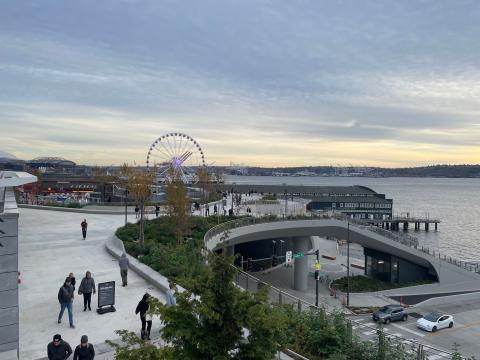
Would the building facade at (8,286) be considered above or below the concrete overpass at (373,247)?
above

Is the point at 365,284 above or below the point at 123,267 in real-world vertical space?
below

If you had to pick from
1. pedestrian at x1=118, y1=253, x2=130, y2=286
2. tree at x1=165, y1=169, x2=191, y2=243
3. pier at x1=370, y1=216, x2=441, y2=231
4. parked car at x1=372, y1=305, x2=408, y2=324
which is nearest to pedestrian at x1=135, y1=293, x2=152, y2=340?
A: pedestrian at x1=118, y1=253, x2=130, y2=286

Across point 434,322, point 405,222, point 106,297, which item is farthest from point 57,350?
point 405,222

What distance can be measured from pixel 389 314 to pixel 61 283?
888 inches

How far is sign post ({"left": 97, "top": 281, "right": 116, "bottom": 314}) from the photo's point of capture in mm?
12273

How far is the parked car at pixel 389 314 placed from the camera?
95.3ft

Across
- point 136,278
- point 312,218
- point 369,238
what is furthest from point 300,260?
point 136,278

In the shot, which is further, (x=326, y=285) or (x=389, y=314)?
(x=326, y=285)

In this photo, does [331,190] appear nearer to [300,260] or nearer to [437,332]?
[300,260]

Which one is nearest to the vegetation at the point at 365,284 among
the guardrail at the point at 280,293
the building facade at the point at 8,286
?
the guardrail at the point at 280,293

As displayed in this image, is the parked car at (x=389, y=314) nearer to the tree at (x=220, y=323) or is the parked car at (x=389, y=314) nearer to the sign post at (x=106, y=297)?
the sign post at (x=106, y=297)

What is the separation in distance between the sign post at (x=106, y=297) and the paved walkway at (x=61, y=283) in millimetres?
218

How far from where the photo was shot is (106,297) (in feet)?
40.7

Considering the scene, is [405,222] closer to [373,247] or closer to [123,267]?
[373,247]
